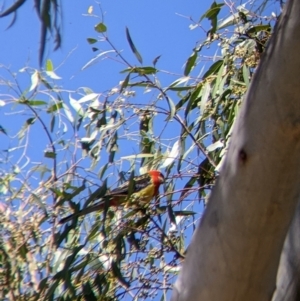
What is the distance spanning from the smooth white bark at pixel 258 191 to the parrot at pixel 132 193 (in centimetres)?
93

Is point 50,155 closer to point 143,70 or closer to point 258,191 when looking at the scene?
point 143,70

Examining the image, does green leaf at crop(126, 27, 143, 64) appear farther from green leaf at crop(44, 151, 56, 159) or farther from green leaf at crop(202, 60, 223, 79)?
green leaf at crop(44, 151, 56, 159)

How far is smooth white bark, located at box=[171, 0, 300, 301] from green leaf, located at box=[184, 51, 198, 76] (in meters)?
1.16

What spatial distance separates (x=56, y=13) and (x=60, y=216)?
1.31 metres

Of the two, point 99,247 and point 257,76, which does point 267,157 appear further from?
point 99,247

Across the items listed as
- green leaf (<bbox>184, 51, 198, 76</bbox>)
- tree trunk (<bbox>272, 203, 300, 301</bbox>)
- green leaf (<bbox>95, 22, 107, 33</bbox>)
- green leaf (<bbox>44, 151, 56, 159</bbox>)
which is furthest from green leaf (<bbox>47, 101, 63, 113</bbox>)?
tree trunk (<bbox>272, 203, 300, 301</bbox>)

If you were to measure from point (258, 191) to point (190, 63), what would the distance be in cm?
128

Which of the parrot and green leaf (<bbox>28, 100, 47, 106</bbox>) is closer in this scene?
the parrot

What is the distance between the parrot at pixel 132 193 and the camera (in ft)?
7.38

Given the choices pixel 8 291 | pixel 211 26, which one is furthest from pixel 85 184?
pixel 211 26

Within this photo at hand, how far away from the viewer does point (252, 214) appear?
1281 millimetres

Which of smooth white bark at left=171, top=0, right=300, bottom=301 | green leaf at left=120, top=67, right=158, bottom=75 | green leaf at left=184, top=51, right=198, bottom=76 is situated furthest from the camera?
green leaf at left=184, top=51, right=198, bottom=76

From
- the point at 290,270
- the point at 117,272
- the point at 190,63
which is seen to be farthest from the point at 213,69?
the point at 290,270

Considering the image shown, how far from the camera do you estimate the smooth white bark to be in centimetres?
127
